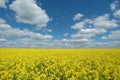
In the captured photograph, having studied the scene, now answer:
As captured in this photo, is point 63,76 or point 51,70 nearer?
point 63,76

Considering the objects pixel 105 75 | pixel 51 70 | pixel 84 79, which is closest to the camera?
pixel 84 79

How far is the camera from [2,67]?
37.1ft

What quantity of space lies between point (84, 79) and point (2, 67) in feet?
19.5

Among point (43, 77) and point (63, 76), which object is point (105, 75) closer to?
point (63, 76)

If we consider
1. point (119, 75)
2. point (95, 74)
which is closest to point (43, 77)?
point (95, 74)

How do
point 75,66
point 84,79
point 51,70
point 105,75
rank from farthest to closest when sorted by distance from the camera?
point 75,66
point 51,70
point 105,75
point 84,79

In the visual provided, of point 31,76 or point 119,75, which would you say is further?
point 31,76

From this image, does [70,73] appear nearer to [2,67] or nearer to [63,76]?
[63,76]

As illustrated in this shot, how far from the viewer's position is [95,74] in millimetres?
8727

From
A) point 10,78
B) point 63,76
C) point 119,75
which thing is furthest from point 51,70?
point 119,75

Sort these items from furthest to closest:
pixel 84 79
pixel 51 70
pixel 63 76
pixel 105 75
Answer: pixel 51 70
pixel 63 76
pixel 105 75
pixel 84 79

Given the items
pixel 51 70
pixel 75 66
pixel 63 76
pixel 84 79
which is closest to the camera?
pixel 84 79

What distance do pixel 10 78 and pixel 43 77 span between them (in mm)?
1609

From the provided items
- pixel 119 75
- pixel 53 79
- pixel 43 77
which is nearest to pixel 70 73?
pixel 53 79
